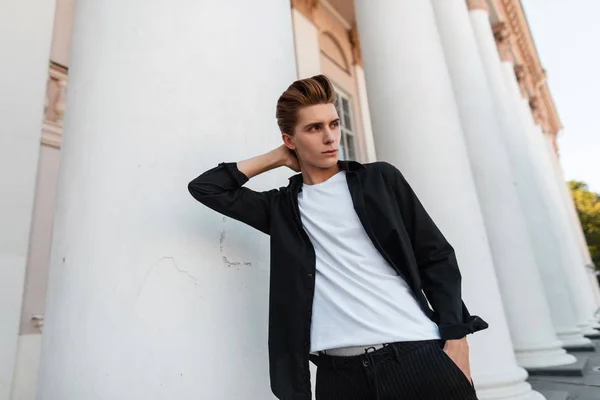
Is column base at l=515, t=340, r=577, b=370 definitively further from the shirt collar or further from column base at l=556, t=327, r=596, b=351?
the shirt collar

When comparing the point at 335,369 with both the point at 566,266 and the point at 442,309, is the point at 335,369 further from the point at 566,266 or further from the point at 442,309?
the point at 566,266

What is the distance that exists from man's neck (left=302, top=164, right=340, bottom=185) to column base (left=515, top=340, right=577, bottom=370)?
19.9ft

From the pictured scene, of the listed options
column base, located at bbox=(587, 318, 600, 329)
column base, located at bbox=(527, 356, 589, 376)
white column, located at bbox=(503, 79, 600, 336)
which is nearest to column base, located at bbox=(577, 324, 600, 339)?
white column, located at bbox=(503, 79, 600, 336)

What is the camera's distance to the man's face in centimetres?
166

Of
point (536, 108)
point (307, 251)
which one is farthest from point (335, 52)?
point (536, 108)

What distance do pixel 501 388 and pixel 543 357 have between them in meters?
3.04

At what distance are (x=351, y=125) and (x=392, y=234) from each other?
9925mm

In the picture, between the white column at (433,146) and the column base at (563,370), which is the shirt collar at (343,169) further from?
the column base at (563,370)

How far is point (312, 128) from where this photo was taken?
1682mm

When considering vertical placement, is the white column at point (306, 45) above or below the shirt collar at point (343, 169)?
above

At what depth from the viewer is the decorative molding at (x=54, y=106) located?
5822 millimetres

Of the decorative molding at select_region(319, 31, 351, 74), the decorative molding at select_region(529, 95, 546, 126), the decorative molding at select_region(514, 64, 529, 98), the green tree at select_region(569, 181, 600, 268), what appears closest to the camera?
the decorative molding at select_region(319, 31, 351, 74)

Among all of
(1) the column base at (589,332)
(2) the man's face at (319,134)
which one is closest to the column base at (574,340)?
(1) the column base at (589,332)

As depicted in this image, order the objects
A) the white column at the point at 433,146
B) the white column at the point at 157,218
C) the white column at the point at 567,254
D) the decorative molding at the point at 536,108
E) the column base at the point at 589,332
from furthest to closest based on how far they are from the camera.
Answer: the decorative molding at the point at 536,108 < the white column at the point at 567,254 < the column base at the point at 589,332 < the white column at the point at 433,146 < the white column at the point at 157,218
